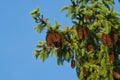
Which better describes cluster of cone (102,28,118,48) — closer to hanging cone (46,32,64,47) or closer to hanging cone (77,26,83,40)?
hanging cone (77,26,83,40)

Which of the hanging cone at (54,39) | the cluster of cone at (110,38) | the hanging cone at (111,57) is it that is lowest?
the hanging cone at (111,57)

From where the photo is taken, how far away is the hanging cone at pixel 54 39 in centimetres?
1124

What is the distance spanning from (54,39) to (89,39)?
5.36ft

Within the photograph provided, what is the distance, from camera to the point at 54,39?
11258 millimetres

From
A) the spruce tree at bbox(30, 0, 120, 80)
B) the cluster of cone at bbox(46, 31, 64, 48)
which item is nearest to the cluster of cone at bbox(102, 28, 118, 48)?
the spruce tree at bbox(30, 0, 120, 80)

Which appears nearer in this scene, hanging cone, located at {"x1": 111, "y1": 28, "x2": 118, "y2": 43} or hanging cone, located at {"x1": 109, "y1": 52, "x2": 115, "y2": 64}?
hanging cone, located at {"x1": 111, "y1": 28, "x2": 118, "y2": 43}

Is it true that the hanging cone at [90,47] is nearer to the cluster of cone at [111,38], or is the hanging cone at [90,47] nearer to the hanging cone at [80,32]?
the hanging cone at [80,32]

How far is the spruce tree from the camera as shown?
1147 cm

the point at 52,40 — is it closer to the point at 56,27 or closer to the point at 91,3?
the point at 56,27

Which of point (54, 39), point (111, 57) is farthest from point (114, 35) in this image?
point (54, 39)

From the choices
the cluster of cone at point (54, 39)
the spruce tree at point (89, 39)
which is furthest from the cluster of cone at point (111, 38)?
the cluster of cone at point (54, 39)

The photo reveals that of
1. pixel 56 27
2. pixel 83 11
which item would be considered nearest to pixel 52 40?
pixel 56 27

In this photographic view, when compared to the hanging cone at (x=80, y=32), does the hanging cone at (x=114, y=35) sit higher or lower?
lower

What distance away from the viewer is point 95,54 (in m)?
12.4
